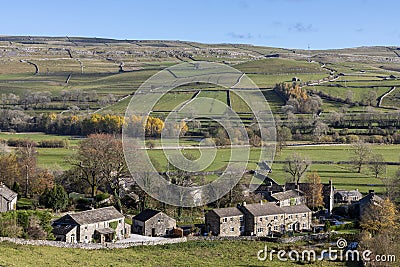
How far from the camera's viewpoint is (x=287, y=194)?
162ft

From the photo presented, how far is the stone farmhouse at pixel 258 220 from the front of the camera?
4003cm

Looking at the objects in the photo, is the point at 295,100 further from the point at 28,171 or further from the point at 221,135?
the point at 28,171

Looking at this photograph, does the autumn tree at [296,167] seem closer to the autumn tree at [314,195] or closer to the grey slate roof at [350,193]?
the autumn tree at [314,195]

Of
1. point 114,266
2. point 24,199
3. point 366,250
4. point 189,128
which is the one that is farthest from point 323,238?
point 189,128

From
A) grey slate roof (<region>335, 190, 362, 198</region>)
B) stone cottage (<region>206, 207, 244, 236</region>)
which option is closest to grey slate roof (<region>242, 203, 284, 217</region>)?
stone cottage (<region>206, 207, 244, 236</region>)

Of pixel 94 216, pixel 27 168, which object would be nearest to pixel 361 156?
pixel 27 168

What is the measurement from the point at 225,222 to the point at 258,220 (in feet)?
9.02

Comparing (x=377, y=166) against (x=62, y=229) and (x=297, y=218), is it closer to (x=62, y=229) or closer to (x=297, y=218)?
(x=297, y=218)

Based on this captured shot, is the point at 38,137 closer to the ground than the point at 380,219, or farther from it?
farther from it

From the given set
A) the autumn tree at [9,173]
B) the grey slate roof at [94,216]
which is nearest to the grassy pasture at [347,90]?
the autumn tree at [9,173]

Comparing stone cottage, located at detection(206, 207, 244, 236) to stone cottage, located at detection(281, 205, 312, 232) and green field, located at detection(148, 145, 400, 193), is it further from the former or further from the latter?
green field, located at detection(148, 145, 400, 193)

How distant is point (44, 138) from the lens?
3297 inches

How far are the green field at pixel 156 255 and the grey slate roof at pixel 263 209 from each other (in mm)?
3920

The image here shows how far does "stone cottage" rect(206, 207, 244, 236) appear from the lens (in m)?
39.7
